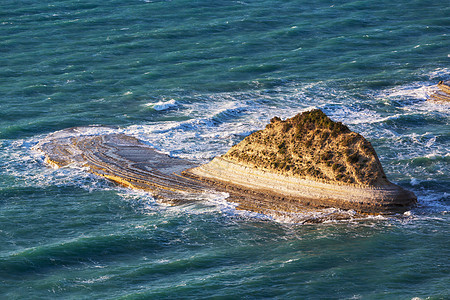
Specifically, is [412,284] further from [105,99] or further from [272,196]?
[105,99]

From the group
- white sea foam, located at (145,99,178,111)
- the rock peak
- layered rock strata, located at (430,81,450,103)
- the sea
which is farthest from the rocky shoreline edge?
layered rock strata, located at (430,81,450,103)

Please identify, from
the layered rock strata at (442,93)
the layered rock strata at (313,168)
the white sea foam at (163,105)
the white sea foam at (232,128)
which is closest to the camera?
the layered rock strata at (313,168)

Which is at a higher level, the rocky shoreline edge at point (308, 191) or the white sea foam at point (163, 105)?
the white sea foam at point (163, 105)

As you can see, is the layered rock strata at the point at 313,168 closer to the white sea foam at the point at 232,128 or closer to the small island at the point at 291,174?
the small island at the point at 291,174

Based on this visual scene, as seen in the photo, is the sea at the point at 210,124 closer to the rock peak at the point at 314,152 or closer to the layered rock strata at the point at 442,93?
the layered rock strata at the point at 442,93

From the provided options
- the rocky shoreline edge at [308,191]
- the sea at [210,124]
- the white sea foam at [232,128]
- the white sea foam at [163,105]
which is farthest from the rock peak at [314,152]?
the white sea foam at [163,105]

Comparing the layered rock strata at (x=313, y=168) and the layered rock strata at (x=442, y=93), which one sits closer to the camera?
the layered rock strata at (x=313, y=168)

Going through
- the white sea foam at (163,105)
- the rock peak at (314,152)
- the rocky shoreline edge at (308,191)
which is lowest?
the rocky shoreline edge at (308,191)

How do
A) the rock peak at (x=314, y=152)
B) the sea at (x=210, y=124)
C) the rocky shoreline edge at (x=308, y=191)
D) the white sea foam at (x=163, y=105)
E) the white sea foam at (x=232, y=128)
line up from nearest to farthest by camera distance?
the sea at (x=210, y=124)
the rocky shoreline edge at (x=308, y=191)
the rock peak at (x=314, y=152)
the white sea foam at (x=232, y=128)
the white sea foam at (x=163, y=105)
